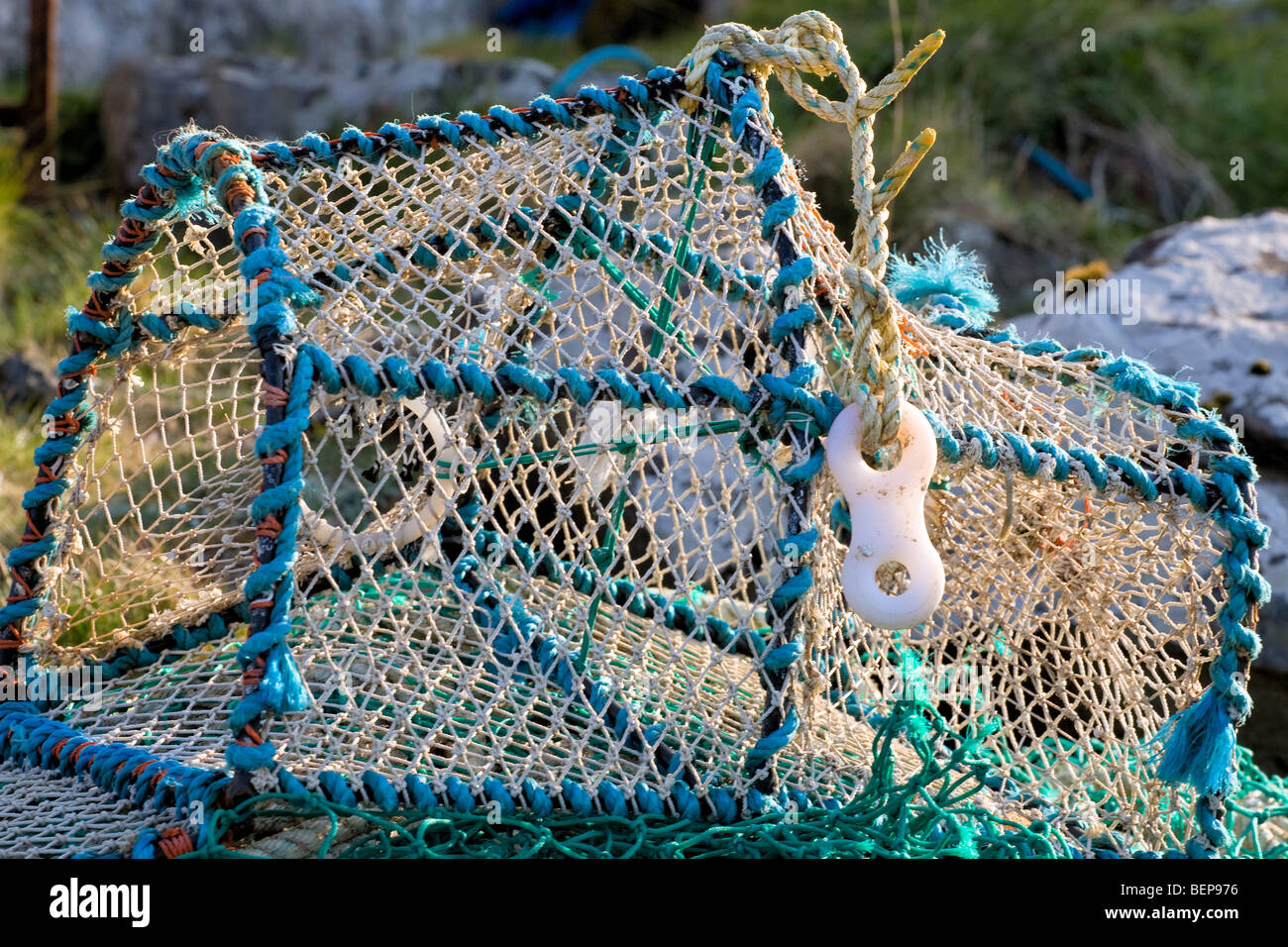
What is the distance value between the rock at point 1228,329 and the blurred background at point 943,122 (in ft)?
0.03

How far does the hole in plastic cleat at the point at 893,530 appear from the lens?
4.91ft

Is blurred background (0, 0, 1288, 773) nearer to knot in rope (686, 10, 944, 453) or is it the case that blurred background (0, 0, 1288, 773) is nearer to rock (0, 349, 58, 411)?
rock (0, 349, 58, 411)

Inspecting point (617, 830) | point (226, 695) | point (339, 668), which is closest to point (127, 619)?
point (226, 695)

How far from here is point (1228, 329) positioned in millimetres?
3287

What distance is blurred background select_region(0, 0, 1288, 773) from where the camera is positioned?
3.72 m

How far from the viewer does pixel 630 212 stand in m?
3.78

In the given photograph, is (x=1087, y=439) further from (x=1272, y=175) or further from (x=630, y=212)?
(x=1272, y=175)

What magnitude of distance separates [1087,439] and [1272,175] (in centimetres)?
503

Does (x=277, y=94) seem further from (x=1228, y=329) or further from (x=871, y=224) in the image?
(x=871, y=224)

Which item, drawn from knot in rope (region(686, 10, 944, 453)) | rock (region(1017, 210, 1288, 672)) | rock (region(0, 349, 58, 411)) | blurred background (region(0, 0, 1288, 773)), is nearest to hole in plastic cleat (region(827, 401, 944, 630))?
knot in rope (region(686, 10, 944, 453))

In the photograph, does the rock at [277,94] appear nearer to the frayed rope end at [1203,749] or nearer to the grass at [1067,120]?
the grass at [1067,120]

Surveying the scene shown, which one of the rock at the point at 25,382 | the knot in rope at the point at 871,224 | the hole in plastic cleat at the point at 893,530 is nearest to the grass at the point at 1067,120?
the rock at the point at 25,382

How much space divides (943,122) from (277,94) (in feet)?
10.8

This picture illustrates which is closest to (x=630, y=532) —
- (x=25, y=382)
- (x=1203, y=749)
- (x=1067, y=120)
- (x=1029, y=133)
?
(x=1203, y=749)
